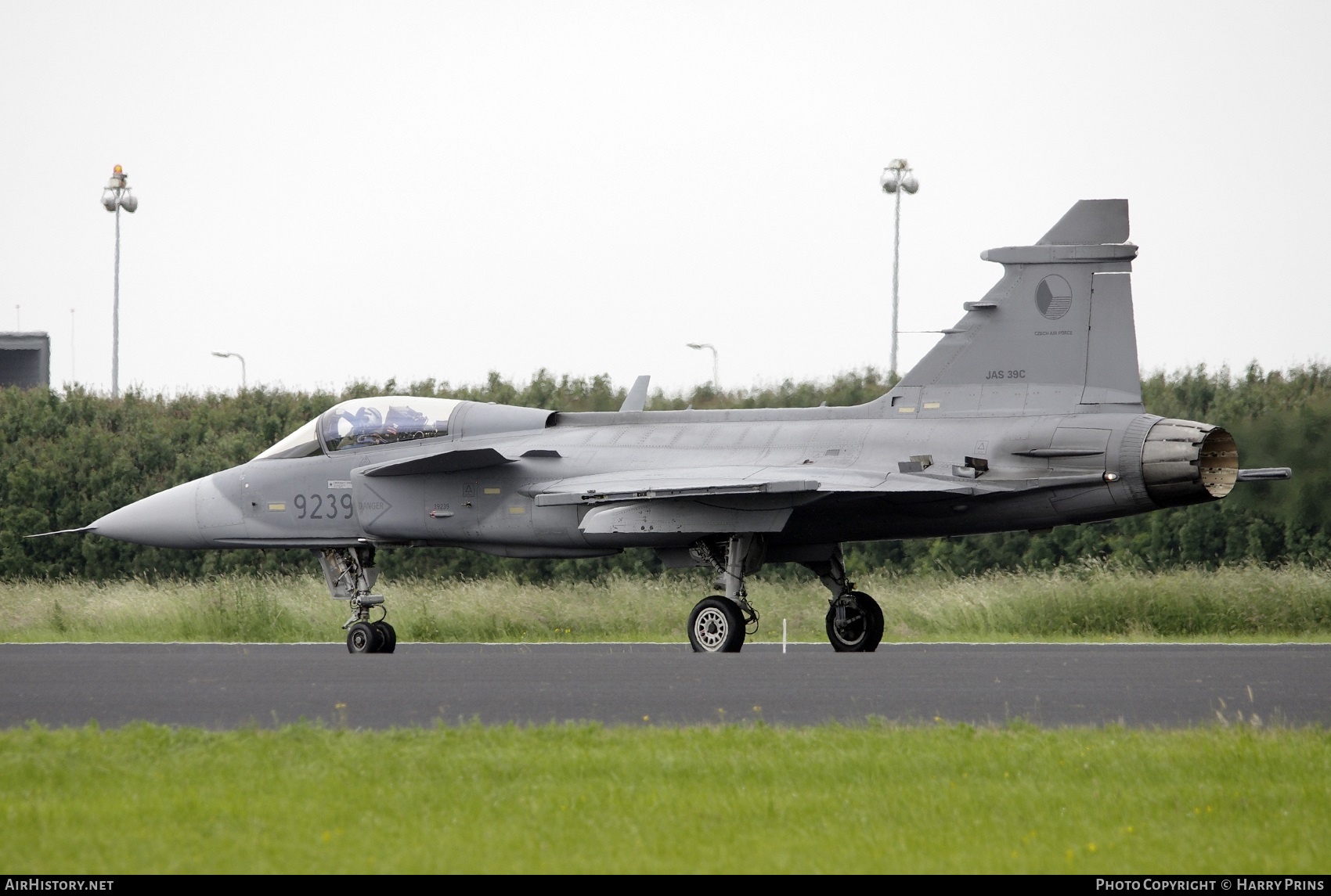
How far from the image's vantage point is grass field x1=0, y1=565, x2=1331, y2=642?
71.9 feet

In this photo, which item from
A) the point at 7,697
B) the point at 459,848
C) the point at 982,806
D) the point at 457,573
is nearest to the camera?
the point at 459,848

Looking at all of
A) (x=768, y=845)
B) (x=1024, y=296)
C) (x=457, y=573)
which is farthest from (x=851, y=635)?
(x=457, y=573)

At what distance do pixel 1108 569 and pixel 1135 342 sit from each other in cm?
1148

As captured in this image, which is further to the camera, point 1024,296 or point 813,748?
point 1024,296

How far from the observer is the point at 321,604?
24.2 metres

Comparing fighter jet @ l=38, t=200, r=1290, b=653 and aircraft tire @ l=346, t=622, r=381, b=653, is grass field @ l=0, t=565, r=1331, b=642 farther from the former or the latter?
aircraft tire @ l=346, t=622, r=381, b=653

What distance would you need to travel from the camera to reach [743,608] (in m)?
17.8

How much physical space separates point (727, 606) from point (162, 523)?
7.72 metres

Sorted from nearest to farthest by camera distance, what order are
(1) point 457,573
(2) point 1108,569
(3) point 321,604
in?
(3) point 321,604 < (2) point 1108,569 < (1) point 457,573

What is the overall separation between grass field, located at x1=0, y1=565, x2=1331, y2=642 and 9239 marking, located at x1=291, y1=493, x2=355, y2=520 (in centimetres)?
327

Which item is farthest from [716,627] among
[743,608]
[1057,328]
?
[1057,328]

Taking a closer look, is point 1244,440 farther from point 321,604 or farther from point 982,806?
point 982,806

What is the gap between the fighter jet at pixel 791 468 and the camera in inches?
636

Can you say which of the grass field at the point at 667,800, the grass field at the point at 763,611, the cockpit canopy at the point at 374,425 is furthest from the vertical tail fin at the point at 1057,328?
the grass field at the point at 667,800
